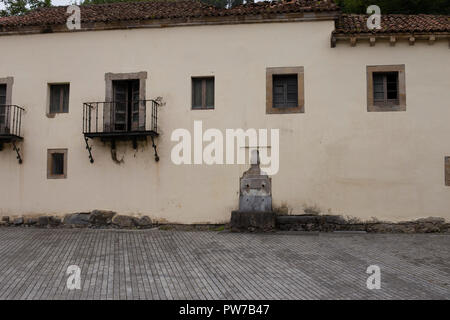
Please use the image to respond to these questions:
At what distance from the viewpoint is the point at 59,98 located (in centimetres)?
1155

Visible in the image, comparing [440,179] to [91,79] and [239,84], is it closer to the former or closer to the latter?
[239,84]

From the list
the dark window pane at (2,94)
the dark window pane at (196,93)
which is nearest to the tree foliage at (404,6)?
the dark window pane at (196,93)

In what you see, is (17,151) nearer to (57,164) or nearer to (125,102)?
(57,164)

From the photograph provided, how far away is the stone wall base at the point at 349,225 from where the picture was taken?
9.90 m

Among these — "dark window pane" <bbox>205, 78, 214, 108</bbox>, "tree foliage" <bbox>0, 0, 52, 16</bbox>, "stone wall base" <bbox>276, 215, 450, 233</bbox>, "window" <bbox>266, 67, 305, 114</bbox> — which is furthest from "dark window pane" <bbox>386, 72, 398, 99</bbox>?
"tree foliage" <bbox>0, 0, 52, 16</bbox>

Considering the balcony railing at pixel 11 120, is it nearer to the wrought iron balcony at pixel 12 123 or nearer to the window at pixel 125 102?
the wrought iron balcony at pixel 12 123

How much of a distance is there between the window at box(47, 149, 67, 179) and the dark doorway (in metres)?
1.88

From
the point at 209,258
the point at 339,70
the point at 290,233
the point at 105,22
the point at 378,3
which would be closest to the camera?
the point at 209,258

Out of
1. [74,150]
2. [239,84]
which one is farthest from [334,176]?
[74,150]

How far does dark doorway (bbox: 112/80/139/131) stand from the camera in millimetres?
11188

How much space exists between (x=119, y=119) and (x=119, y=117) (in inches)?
2.5

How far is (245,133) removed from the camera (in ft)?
34.9

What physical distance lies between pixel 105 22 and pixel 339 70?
24.0 feet

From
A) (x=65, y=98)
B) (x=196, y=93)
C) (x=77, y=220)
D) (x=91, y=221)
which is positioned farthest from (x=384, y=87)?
(x=77, y=220)
